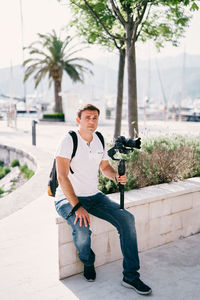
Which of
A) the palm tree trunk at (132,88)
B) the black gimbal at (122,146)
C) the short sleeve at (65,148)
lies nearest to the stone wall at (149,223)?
the black gimbal at (122,146)

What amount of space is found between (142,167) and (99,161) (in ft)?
3.96

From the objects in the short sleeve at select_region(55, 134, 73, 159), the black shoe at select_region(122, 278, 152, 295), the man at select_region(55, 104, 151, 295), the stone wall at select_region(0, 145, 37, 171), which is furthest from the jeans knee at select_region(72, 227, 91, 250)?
the stone wall at select_region(0, 145, 37, 171)

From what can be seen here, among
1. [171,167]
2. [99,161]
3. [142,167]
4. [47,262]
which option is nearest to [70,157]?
[99,161]

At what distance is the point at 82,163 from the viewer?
2.97 meters

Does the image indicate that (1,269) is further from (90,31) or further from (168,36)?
(168,36)

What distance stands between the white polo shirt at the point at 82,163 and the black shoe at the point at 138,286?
90cm

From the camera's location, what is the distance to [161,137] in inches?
207

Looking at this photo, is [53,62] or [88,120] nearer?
[88,120]

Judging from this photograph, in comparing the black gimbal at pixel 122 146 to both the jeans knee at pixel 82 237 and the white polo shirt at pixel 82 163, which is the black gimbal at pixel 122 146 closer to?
the white polo shirt at pixel 82 163

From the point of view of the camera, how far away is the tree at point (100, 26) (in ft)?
22.9

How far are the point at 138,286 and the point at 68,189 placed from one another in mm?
1064

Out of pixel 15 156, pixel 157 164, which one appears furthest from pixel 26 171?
pixel 157 164

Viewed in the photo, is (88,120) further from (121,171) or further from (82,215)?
(82,215)

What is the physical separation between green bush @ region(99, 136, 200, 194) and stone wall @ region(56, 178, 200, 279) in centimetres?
19
